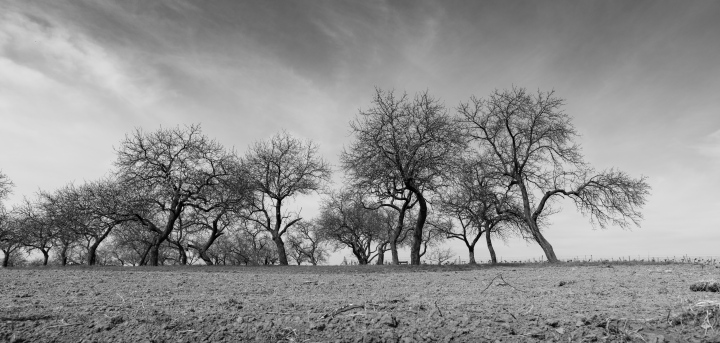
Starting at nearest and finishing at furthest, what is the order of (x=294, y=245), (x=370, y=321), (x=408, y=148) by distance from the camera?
(x=370, y=321), (x=408, y=148), (x=294, y=245)

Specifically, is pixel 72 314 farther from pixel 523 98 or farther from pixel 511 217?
pixel 511 217

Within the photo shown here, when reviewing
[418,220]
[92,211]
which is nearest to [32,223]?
[92,211]

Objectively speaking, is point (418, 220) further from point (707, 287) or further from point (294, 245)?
point (294, 245)

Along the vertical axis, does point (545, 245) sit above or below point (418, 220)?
below

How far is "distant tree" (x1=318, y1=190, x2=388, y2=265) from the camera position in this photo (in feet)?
141

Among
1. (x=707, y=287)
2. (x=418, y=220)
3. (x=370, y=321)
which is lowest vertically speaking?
(x=370, y=321)

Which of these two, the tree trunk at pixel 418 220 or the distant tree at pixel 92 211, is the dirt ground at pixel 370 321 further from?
the distant tree at pixel 92 211

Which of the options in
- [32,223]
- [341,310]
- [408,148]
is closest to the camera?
[341,310]

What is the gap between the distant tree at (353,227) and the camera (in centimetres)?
4300

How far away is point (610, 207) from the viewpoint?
828 inches

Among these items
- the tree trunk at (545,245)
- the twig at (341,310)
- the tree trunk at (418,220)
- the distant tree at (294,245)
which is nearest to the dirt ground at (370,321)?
the twig at (341,310)

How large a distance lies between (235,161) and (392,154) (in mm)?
12169

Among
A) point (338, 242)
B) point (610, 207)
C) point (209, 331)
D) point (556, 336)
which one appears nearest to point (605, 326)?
point (556, 336)

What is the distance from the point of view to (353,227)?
4541 cm
